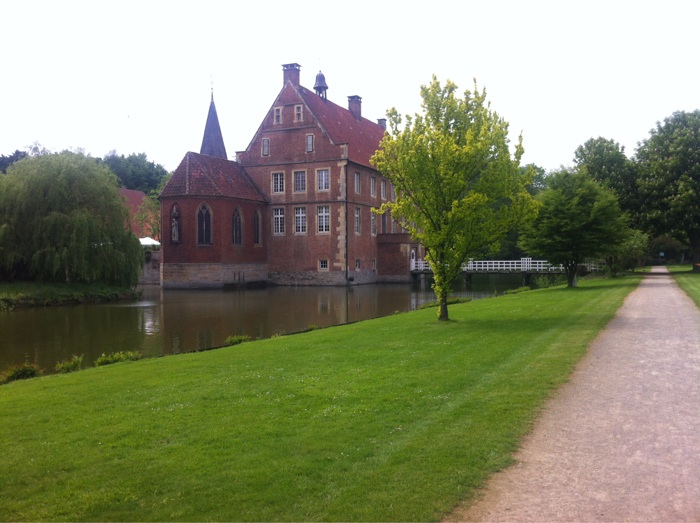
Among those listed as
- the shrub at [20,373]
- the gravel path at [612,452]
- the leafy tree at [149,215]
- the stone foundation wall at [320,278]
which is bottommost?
the shrub at [20,373]

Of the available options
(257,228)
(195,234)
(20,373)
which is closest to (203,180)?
(195,234)

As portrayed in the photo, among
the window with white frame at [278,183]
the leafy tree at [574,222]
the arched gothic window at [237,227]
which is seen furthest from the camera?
the window with white frame at [278,183]

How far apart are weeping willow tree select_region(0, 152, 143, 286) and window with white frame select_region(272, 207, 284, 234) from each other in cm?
1690

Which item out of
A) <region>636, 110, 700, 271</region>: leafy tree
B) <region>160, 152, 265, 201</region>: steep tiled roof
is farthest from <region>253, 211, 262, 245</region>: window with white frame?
<region>636, 110, 700, 271</region>: leafy tree

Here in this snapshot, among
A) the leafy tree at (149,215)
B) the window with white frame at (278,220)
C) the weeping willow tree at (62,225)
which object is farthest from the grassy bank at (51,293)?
the leafy tree at (149,215)

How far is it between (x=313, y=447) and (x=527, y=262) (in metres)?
46.5

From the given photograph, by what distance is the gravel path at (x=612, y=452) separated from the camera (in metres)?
4.93

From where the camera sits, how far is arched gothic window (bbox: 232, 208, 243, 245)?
49625mm

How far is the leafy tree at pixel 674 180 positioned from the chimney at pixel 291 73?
2811 centimetres

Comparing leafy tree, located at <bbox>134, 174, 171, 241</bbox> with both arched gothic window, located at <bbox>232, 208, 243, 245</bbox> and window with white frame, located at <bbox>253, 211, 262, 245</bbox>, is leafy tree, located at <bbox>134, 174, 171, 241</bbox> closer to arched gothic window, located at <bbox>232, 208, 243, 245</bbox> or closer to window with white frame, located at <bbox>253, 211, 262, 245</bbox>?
window with white frame, located at <bbox>253, 211, 262, 245</bbox>

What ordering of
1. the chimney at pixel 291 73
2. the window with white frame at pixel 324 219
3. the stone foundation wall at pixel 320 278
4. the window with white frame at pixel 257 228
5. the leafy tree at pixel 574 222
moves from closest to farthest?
the leafy tree at pixel 574 222, the stone foundation wall at pixel 320 278, the window with white frame at pixel 324 219, the window with white frame at pixel 257 228, the chimney at pixel 291 73

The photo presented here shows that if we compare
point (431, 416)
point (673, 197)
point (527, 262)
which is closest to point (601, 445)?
point (431, 416)

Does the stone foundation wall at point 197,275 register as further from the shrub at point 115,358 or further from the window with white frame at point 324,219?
the shrub at point 115,358

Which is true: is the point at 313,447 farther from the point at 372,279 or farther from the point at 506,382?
the point at 372,279
